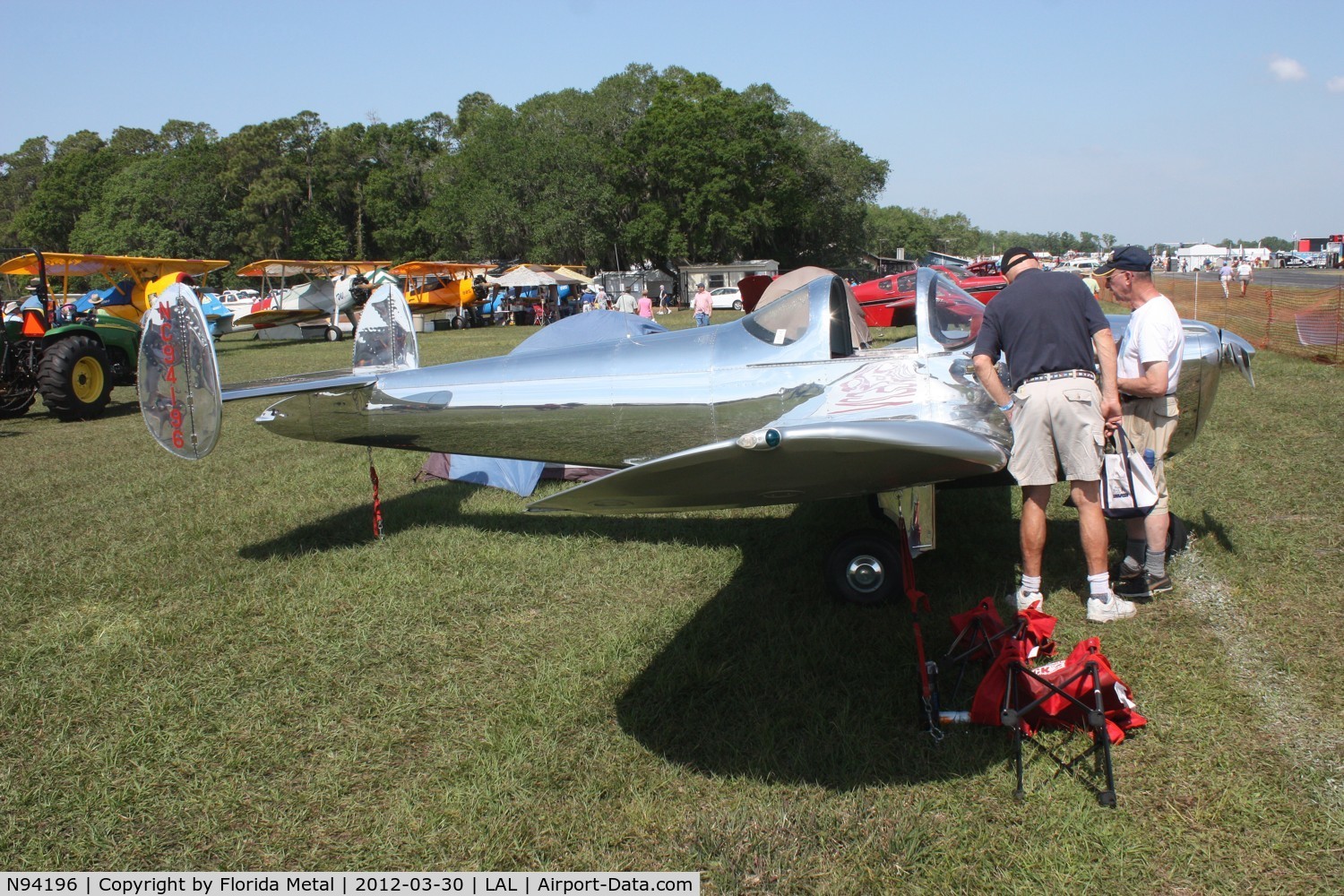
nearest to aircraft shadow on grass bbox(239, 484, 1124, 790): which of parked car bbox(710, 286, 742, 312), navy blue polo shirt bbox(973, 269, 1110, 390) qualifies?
navy blue polo shirt bbox(973, 269, 1110, 390)

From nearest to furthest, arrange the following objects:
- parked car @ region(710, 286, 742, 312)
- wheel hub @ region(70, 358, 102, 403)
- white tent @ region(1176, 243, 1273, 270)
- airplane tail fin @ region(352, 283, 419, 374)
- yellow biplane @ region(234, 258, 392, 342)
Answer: airplane tail fin @ region(352, 283, 419, 374) → wheel hub @ region(70, 358, 102, 403) → yellow biplane @ region(234, 258, 392, 342) → parked car @ region(710, 286, 742, 312) → white tent @ region(1176, 243, 1273, 270)

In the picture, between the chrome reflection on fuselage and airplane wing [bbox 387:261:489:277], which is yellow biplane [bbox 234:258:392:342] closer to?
airplane wing [bbox 387:261:489:277]

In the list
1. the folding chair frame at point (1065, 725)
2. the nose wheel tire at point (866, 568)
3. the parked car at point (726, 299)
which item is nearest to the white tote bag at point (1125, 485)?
the nose wheel tire at point (866, 568)

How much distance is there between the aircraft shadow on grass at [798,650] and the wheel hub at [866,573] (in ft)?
0.42

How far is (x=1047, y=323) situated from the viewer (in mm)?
4113

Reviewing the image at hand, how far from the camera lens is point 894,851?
2.71m

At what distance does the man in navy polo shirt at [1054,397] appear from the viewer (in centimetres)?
411

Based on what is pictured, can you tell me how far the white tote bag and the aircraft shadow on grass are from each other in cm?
69

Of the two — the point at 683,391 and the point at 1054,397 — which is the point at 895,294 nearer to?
the point at 683,391

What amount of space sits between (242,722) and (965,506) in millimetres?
4937

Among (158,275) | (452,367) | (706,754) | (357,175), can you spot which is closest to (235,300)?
(158,275)

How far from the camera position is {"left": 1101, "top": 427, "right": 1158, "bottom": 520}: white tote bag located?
4.18m

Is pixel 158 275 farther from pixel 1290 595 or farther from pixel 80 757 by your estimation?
pixel 1290 595
